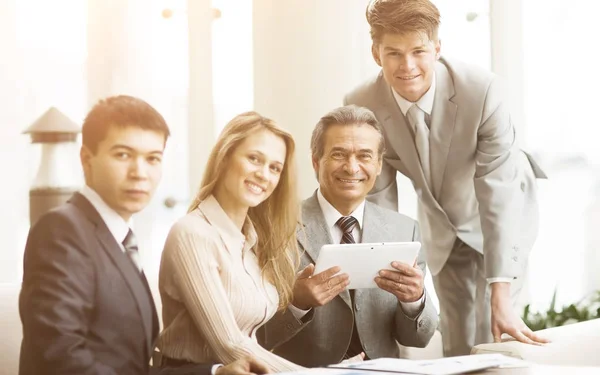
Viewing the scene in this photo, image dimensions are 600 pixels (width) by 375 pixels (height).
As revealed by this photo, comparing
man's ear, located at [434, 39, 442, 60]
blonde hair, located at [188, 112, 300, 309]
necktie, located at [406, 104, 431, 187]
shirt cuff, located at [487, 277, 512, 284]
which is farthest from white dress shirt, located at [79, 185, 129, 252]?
shirt cuff, located at [487, 277, 512, 284]

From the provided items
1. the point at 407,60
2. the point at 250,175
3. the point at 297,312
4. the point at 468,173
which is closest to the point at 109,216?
the point at 250,175

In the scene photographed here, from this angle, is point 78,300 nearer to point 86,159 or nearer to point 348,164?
point 86,159

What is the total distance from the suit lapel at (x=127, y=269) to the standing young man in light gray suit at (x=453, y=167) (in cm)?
97

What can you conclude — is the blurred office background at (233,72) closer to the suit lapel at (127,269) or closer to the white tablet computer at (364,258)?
the suit lapel at (127,269)

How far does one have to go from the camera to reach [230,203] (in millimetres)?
2529

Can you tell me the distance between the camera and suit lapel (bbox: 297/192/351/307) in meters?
2.76

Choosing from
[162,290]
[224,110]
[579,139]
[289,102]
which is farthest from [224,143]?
[579,139]

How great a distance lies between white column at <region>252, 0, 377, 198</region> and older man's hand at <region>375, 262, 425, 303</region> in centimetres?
37

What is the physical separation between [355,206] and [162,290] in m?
0.80

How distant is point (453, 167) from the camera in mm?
3182

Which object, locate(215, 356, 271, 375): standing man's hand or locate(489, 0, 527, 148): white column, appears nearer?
locate(215, 356, 271, 375): standing man's hand

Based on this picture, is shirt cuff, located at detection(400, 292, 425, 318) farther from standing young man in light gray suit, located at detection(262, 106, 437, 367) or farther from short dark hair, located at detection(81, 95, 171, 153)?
short dark hair, located at detection(81, 95, 171, 153)

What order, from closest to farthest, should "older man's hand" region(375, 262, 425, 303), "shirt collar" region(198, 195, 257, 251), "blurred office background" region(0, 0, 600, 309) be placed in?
"blurred office background" region(0, 0, 600, 309) → "shirt collar" region(198, 195, 257, 251) → "older man's hand" region(375, 262, 425, 303)

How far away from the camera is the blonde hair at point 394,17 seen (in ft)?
9.78
